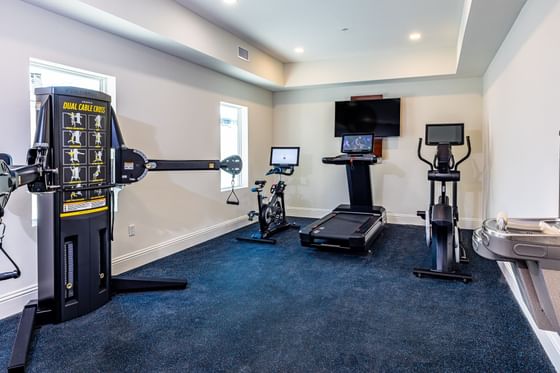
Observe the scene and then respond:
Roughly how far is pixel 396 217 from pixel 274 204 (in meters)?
2.39

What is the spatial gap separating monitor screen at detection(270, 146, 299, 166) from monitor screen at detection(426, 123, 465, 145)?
2135 millimetres

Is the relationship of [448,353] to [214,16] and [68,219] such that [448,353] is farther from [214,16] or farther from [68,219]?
[214,16]

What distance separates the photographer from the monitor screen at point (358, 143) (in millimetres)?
5715

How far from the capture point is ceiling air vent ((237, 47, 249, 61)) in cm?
519

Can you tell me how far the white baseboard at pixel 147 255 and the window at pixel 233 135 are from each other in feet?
2.20

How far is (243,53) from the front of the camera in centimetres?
530

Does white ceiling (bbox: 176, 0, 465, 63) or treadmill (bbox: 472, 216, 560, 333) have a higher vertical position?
white ceiling (bbox: 176, 0, 465, 63)

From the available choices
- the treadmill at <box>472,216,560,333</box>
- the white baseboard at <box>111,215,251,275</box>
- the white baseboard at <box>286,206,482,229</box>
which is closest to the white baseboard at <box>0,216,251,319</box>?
the white baseboard at <box>111,215,251,275</box>

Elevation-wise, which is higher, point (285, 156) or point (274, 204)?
point (285, 156)

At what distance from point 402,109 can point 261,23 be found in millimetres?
3069

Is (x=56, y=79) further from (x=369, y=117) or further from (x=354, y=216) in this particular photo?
(x=369, y=117)

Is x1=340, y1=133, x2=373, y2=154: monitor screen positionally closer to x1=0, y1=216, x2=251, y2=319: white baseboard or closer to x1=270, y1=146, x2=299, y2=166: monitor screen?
x1=270, y1=146, x2=299, y2=166: monitor screen

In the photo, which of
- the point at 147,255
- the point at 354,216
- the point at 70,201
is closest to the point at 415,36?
the point at 354,216

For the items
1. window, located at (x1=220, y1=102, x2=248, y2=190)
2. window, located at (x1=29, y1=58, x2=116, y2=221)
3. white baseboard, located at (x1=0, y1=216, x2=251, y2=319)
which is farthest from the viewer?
window, located at (x1=220, y1=102, x2=248, y2=190)
